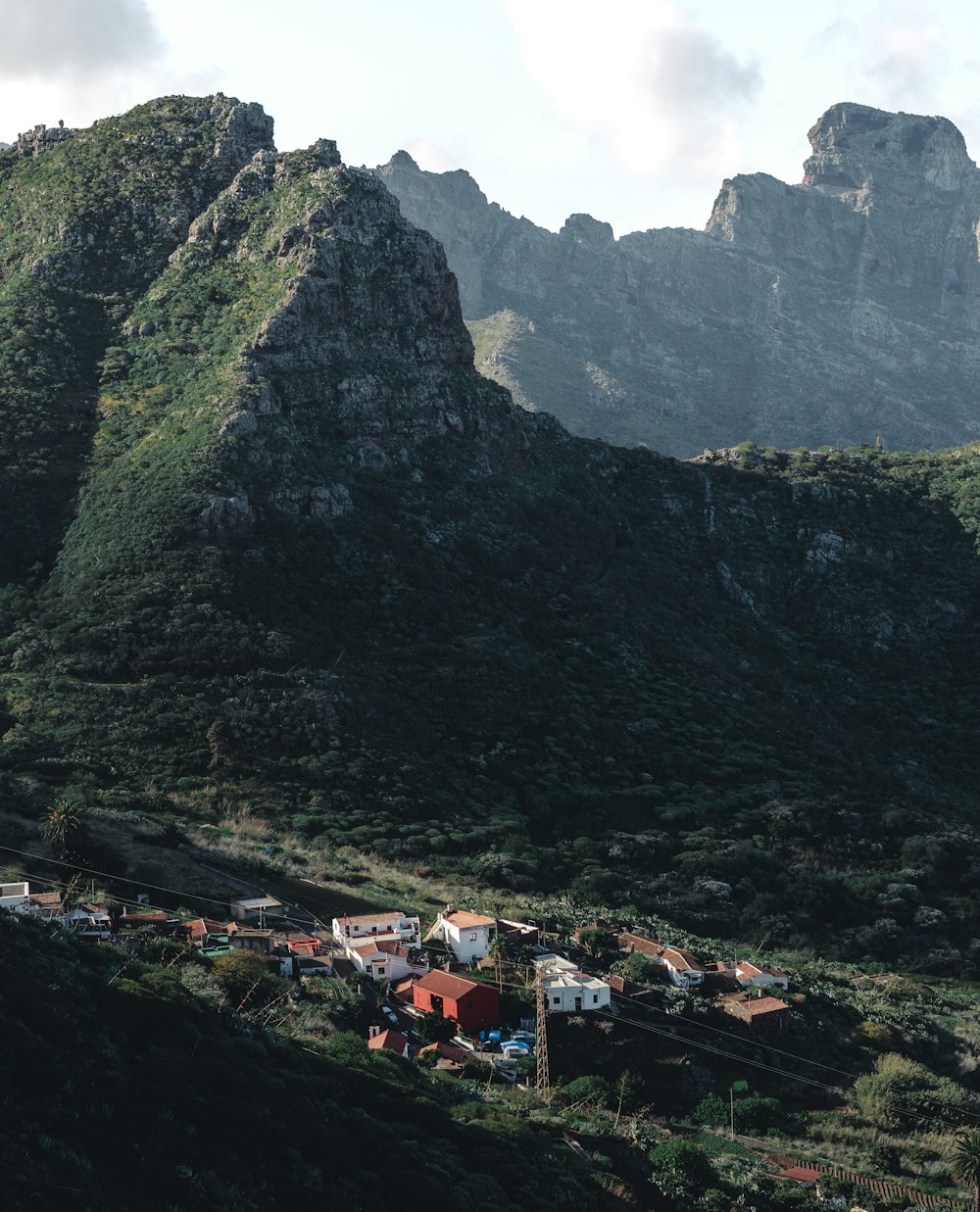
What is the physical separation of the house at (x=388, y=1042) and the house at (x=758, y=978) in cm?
1403

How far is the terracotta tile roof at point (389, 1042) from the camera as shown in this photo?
3522 cm

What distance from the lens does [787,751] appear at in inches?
2982

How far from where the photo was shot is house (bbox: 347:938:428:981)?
4231 centimetres

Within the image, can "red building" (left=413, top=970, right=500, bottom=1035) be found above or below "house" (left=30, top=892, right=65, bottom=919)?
below

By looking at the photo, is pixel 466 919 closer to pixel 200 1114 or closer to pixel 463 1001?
pixel 463 1001

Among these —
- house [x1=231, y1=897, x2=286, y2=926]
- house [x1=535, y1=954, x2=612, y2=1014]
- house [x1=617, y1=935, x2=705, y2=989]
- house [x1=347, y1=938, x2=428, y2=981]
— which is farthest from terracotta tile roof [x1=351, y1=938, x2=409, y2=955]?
house [x1=617, y1=935, x2=705, y2=989]

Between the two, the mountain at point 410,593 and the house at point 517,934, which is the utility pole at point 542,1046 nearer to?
the house at point 517,934

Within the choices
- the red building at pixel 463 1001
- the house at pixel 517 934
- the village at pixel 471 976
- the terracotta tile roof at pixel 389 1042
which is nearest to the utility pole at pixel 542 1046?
the village at pixel 471 976

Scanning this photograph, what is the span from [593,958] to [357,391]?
5051 centimetres

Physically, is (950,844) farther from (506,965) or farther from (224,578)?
(224,578)

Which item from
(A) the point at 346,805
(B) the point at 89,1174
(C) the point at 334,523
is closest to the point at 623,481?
(C) the point at 334,523

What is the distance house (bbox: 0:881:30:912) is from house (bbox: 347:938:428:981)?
985 centimetres

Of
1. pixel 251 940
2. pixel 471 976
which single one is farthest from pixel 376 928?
pixel 251 940

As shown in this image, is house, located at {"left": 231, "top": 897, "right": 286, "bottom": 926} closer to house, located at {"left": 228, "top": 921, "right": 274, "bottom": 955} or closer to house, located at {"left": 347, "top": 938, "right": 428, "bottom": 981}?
house, located at {"left": 228, "top": 921, "right": 274, "bottom": 955}
